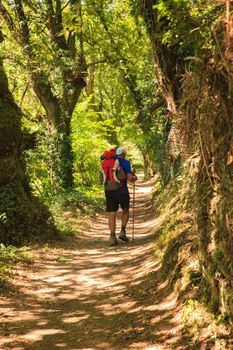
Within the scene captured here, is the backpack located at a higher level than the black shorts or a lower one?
higher

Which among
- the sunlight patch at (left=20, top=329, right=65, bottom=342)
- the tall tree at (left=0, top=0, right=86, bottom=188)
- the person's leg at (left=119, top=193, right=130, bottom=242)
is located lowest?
the sunlight patch at (left=20, top=329, right=65, bottom=342)

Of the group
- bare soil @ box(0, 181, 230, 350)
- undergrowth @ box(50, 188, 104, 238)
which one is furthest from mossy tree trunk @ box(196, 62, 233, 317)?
undergrowth @ box(50, 188, 104, 238)

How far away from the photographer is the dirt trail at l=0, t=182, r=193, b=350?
480cm

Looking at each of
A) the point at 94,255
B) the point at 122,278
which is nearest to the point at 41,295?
the point at 122,278

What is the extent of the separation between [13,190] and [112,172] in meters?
2.41

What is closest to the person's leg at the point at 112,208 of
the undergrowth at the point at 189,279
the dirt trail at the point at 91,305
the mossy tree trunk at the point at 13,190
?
the dirt trail at the point at 91,305

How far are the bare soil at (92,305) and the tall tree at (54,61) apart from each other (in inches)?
342

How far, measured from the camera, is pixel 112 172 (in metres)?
10.2

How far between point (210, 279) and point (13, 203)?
583 cm

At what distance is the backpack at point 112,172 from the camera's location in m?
10.1

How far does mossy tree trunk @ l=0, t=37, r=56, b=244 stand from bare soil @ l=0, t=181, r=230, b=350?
0.74 m

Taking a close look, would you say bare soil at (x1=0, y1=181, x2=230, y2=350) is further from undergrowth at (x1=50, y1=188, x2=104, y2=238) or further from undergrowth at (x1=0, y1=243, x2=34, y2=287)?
undergrowth at (x1=50, y1=188, x2=104, y2=238)

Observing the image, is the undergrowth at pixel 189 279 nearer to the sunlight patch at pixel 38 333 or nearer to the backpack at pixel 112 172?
the sunlight patch at pixel 38 333

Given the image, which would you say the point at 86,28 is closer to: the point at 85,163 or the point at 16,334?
the point at 85,163
